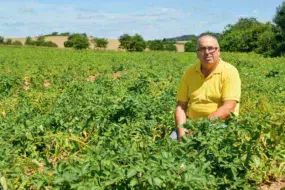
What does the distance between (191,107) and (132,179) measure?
7.64ft

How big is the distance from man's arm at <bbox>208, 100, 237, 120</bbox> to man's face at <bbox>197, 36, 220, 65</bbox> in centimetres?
49

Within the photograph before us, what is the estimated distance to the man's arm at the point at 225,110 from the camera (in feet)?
15.3

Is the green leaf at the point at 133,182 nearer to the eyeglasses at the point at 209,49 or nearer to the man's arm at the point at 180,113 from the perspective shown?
the man's arm at the point at 180,113

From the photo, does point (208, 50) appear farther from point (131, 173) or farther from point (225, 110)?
point (131, 173)

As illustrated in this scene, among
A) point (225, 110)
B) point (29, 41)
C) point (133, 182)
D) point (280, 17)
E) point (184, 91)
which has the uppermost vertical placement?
point (280, 17)

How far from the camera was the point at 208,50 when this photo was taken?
4789 mm

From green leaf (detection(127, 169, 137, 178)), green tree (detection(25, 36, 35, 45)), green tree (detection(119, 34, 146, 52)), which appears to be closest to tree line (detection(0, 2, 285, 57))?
green tree (detection(119, 34, 146, 52))

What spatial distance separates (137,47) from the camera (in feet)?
200

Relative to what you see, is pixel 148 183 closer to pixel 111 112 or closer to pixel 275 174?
pixel 275 174

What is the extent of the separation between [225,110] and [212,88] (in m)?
0.36

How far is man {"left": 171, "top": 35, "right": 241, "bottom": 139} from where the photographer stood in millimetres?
4758

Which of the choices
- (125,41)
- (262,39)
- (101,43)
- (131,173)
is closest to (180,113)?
(131,173)

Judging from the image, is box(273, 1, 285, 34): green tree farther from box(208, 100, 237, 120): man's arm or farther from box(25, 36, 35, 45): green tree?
box(25, 36, 35, 45): green tree

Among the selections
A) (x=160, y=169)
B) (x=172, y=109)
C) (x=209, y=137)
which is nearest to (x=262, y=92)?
(x=172, y=109)
